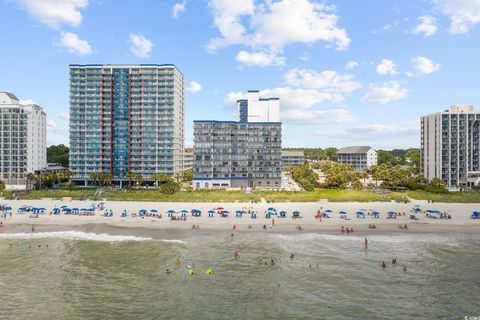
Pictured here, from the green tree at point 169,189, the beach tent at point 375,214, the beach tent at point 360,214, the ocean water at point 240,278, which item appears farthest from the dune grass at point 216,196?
the ocean water at point 240,278

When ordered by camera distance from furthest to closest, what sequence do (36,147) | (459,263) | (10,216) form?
(36,147) < (10,216) < (459,263)

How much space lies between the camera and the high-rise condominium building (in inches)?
5374

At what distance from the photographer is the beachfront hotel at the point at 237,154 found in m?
128

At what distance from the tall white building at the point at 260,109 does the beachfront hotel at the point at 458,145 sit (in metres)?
69.7

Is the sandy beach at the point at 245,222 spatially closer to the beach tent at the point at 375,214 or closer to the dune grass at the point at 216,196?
the beach tent at the point at 375,214

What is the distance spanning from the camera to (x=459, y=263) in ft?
165

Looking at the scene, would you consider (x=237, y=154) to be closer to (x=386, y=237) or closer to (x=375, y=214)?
(x=375, y=214)

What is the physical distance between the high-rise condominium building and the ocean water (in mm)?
75424

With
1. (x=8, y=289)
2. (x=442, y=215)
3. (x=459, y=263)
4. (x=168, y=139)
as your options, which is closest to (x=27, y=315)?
(x=8, y=289)

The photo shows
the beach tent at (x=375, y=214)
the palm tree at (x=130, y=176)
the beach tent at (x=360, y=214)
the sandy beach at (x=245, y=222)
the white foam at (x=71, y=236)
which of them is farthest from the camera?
the palm tree at (x=130, y=176)

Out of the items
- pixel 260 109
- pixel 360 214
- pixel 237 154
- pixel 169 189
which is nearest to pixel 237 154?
pixel 237 154

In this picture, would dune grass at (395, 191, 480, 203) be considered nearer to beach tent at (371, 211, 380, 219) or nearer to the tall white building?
beach tent at (371, 211, 380, 219)

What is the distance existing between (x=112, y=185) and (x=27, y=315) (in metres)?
107

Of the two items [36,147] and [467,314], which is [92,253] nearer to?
[467,314]
